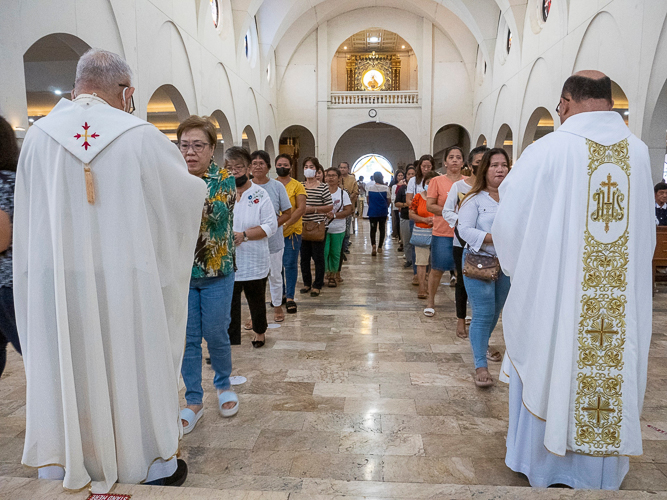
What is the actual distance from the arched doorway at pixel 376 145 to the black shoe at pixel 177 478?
24.5 metres

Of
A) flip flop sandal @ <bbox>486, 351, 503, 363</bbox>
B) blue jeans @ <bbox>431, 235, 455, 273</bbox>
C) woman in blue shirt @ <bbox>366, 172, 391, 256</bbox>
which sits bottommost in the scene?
flip flop sandal @ <bbox>486, 351, 503, 363</bbox>

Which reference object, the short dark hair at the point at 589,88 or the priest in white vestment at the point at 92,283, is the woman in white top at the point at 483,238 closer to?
the short dark hair at the point at 589,88

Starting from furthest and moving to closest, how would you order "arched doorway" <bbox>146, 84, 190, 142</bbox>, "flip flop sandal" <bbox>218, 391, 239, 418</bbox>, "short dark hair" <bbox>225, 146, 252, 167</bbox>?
"arched doorway" <bbox>146, 84, 190, 142</bbox>, "short dark hair" <bbox>225, 146, 252, 167</bbox>, "flip flop sandal" <bbox>218, 391, 239, 418</bbox>

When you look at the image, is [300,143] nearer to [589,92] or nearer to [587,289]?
[589,92]

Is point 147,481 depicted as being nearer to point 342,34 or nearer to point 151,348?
point 151,348

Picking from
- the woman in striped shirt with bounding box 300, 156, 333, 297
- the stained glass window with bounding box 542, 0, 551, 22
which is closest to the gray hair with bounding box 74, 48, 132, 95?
the woman in striped shirt with bounding box 300, 156, 333, 297

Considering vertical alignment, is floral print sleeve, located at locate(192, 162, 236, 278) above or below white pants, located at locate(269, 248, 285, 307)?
above

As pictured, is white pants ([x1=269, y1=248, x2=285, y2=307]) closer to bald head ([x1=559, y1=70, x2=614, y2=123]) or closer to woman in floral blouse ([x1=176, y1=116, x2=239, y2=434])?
woman in floral blouse ([x1=176, y1=116, x2=239, y2=434])

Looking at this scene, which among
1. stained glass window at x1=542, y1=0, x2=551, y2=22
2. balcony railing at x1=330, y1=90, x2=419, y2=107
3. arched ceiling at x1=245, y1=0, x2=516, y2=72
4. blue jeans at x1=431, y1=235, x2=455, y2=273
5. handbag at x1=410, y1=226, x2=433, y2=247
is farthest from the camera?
balcony railing at x1=330, y1=90, x2=419, y2=107

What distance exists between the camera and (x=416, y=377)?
143 inches

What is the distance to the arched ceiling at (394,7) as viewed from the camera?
1391 centimetres

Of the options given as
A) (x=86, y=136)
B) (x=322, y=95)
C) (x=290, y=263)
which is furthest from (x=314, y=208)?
(x=322, y=95)

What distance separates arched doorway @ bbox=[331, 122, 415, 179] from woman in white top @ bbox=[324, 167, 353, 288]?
1906 centimetres

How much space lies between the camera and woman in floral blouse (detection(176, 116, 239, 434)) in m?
2.80
